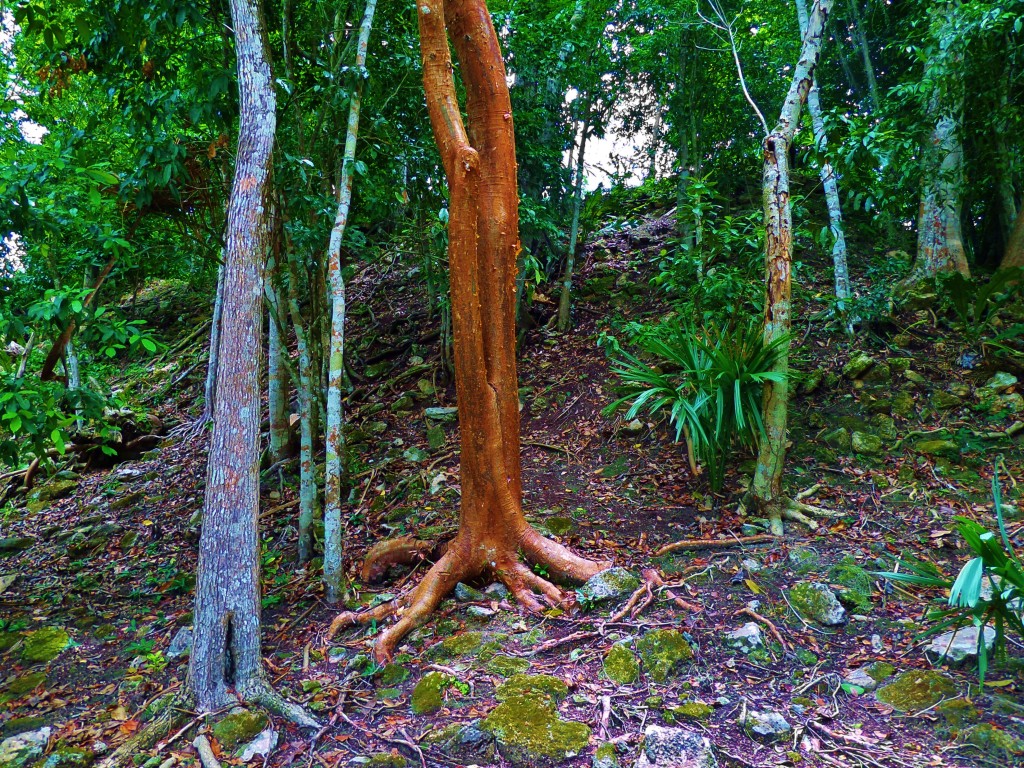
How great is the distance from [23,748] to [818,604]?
4.86 metres

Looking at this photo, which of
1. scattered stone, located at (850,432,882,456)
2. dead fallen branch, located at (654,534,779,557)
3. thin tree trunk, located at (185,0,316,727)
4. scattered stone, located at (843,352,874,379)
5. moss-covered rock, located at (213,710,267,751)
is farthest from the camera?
scattered stone, located at (843,352,874,379)

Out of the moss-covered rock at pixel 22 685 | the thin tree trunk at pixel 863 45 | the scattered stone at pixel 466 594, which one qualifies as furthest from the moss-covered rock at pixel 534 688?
the thin tree trunk at pixel 863 45

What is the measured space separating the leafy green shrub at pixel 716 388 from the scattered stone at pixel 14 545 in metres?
7.01

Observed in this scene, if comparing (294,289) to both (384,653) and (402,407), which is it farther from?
(384,653)

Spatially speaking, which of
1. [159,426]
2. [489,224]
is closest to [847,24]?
[489,224]

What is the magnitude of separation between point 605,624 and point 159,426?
8.39 metres

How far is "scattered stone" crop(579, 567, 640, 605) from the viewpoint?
413 centimetres

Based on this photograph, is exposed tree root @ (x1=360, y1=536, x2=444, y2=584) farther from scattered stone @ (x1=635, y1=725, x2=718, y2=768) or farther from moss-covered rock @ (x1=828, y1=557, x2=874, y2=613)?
moss-covered rock @ (x1=828, y1=557, x2=874, y2=613)

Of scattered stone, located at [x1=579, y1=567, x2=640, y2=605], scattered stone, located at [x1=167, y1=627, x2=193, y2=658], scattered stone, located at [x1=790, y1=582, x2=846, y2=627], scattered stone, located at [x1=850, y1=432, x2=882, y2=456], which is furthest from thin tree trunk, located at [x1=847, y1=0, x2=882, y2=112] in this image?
scattered stone, located at [x1=167, y1=627, x2=193, y2=658]

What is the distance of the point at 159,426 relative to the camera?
9523mm

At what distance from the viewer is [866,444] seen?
556 centimetres

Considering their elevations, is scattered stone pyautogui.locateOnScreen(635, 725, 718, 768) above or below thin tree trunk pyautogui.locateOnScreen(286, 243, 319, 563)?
below

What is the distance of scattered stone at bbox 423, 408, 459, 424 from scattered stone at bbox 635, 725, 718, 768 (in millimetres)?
5092

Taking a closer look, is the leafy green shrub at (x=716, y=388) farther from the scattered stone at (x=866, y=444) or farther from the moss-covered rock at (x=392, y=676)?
the moss-covered rock at (x=392, y=676)
